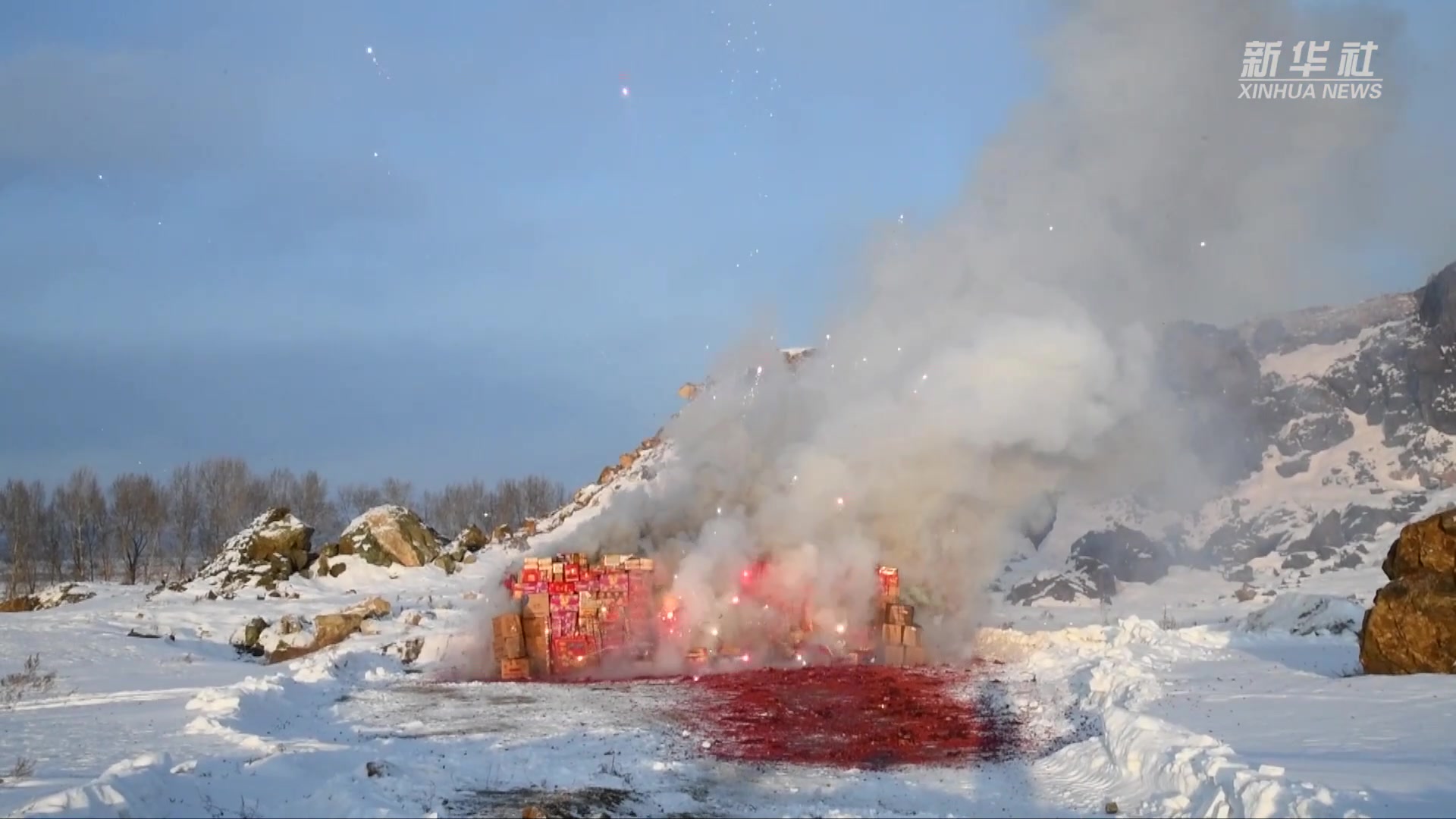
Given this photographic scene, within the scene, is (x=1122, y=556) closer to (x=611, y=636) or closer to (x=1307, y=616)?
(x=1307, y=616)

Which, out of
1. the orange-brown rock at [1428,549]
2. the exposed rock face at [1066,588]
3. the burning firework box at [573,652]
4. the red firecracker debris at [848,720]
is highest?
the orange-brown rock at [1428,549]

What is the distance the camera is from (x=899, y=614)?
31688 mm

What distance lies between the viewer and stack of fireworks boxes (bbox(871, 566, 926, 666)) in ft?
101

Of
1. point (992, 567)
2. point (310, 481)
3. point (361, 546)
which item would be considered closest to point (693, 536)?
point (992, 567)

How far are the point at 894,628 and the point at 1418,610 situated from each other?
14610mm

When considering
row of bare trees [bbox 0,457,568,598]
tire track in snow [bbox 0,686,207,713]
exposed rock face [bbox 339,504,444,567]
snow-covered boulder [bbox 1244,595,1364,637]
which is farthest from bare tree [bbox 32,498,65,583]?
snow-covered boulder [bbox 1244,595,1364,637]

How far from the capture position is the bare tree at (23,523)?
79438 mm

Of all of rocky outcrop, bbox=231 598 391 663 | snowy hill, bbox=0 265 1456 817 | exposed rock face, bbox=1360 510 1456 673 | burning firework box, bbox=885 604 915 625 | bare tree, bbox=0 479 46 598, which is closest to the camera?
snowy hill, bbox=0 265 1456 817

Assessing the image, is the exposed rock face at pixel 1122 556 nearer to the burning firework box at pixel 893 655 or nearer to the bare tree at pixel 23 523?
the burning firework box at pixel 893 655

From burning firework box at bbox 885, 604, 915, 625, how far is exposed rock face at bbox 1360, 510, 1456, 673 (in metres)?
13.4

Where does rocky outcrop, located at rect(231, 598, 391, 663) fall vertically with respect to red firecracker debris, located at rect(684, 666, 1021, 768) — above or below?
above

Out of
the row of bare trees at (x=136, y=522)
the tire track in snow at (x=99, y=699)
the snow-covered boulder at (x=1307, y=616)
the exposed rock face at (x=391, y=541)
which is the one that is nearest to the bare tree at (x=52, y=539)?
the row of bare trees at (x=136, y=522)

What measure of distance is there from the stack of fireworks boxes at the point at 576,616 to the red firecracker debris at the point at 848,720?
382 centimetres

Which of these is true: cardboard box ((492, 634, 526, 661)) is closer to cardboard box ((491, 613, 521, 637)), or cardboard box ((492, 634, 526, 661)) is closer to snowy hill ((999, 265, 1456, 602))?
cardboard box ((491, 613, 521, 637))
